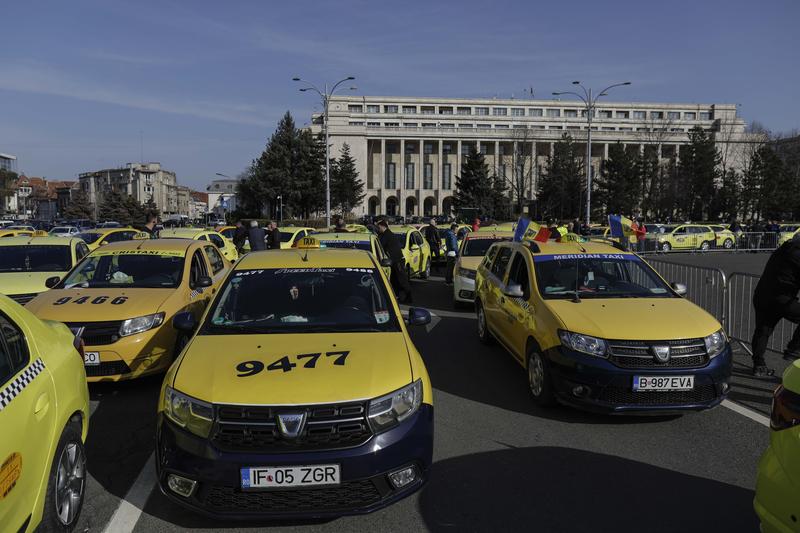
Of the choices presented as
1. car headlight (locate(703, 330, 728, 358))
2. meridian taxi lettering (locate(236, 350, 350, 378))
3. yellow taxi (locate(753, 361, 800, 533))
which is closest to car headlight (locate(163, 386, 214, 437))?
meridian taxi lettering (locate(236, 350, 350, 378))

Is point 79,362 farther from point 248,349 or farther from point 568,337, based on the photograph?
point 568,337

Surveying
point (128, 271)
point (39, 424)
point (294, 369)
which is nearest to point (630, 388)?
point (294, 369)

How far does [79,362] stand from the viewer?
3977mm

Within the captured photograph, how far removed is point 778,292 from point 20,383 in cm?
705

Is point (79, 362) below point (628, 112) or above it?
below

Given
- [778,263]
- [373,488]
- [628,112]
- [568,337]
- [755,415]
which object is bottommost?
[755,415]

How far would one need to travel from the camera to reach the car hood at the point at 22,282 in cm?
882

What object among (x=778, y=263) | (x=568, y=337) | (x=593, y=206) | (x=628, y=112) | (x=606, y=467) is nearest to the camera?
(x=606, y=467)

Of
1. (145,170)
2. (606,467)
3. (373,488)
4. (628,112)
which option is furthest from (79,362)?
(145,170)

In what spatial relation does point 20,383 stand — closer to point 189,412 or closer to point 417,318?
point 189,412

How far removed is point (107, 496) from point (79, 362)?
3.01 feet

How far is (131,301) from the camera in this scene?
661cm

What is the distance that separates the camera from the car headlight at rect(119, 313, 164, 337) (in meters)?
6.17

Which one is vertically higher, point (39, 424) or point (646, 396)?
point (39, 424)
